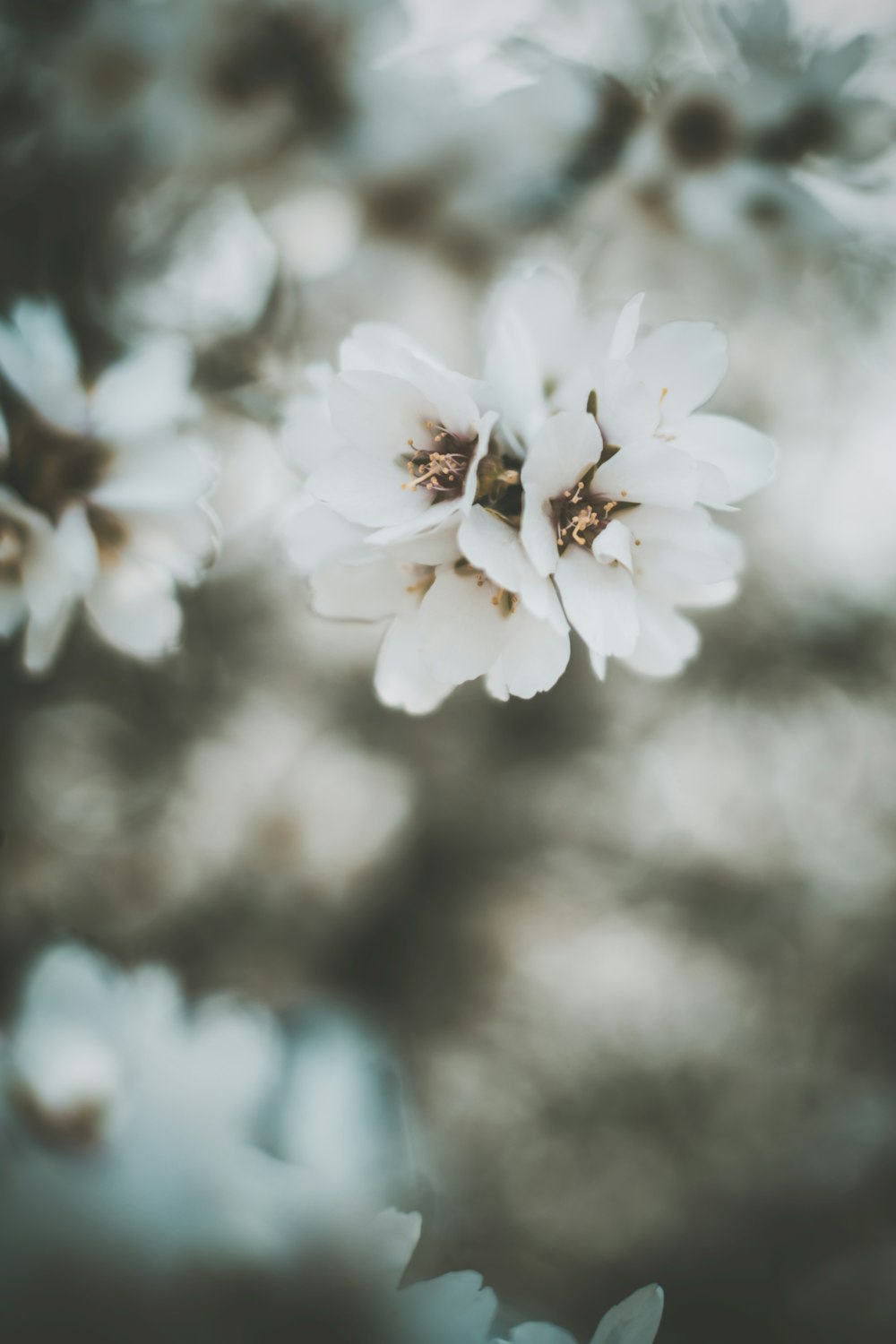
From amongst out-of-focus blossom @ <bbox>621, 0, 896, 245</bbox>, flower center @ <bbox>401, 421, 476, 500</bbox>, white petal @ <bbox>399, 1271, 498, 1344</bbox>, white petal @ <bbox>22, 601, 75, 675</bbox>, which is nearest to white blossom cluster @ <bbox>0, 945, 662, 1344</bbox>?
white petal @ <bbox>399, 1271, 498, 1344</bbox>

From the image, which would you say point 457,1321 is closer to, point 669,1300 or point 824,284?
point 669,1300

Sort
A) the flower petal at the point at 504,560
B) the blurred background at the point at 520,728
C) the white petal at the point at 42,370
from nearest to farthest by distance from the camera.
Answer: the flower petal at the point at 504,560, the white petal at the point at 42,370, the blurred background at the point at 520,728

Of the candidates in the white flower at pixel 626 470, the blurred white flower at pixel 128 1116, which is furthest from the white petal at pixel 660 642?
the blurred white flower at pixel 128 1116

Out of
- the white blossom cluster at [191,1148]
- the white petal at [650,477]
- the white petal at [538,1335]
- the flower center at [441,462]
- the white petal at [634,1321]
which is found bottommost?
the white petal at [538,1335]

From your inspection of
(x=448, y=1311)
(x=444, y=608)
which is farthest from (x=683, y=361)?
(x=448, y=1311)

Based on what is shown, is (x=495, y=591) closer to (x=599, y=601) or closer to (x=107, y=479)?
(x=599, y=601)

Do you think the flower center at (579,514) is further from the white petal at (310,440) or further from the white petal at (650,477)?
the white petal at (310,440)
